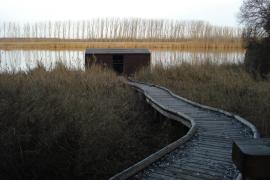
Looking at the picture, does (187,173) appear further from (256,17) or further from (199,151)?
(256,17)

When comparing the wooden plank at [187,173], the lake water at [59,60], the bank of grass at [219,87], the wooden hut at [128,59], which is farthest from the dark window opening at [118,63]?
the wooden plank at [187,173]

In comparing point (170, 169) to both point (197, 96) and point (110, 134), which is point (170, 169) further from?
point (197, 96)

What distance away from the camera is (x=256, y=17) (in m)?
18.2

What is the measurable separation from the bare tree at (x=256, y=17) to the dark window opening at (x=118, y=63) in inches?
302

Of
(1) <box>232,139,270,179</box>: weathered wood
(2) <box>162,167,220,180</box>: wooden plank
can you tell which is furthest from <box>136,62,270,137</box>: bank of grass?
(1) <box>232,139,270,179</box>: weathered wood

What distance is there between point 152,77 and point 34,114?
870 centimetres

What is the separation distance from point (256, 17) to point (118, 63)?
863cm

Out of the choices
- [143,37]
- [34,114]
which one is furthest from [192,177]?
[143,37]

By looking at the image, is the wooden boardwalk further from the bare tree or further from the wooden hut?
the bare tree

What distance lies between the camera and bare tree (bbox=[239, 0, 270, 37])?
1738 cm

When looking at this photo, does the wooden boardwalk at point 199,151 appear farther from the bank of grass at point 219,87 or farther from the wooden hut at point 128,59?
the wooden hut at point 128,59

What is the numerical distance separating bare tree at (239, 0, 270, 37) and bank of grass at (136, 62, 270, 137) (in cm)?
303

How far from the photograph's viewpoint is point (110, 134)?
17.0 feet

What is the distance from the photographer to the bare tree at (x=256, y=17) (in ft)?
57.0
